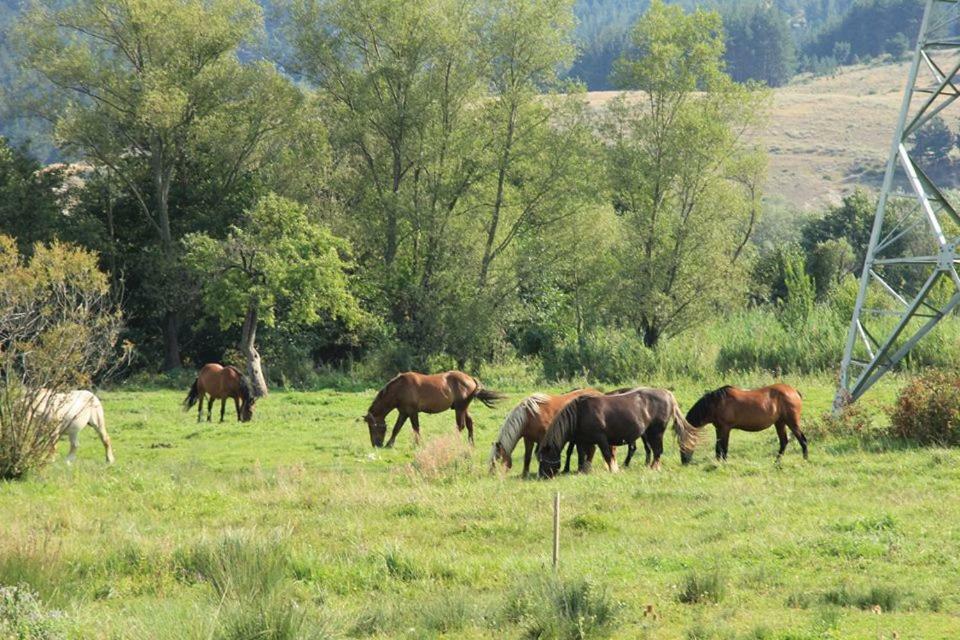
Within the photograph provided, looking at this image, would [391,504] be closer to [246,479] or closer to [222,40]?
[246,479]

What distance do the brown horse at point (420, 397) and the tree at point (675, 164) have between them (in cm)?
1594

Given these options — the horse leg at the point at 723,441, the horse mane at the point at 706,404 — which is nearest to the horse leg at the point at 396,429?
the horse mane at the point at 706,404

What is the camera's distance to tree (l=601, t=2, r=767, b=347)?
127 feet

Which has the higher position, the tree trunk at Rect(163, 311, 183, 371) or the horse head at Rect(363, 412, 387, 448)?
the tree trunk at Rect(163, 311, 183, 371)

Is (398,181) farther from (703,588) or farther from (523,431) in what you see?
(703,588)

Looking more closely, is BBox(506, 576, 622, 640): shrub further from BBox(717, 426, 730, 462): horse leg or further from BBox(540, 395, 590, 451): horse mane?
BBox(717, 426, 730, 462): horse leg

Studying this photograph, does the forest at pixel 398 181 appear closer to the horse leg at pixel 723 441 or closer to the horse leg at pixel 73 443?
the horse leg at pixel 73 443

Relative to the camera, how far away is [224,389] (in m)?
28.3

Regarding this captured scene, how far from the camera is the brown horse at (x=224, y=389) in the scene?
27609mm

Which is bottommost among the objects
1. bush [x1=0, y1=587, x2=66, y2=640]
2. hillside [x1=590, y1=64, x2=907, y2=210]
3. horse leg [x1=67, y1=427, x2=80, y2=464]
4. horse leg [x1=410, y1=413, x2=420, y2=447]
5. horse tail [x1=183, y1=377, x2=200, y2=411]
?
bush [x1=0, y1=587, x2=66, y2=640]

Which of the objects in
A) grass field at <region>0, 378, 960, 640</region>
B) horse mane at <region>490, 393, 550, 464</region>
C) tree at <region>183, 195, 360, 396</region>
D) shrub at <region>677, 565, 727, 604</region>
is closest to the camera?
grass field at <region>0, 378, 960, 640</region>

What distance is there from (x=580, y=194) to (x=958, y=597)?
31167mm

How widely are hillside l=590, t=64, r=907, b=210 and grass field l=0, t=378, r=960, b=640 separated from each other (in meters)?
92.3

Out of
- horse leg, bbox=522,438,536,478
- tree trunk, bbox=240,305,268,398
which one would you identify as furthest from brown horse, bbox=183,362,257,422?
horse leg, bbox=522,438,536,478
